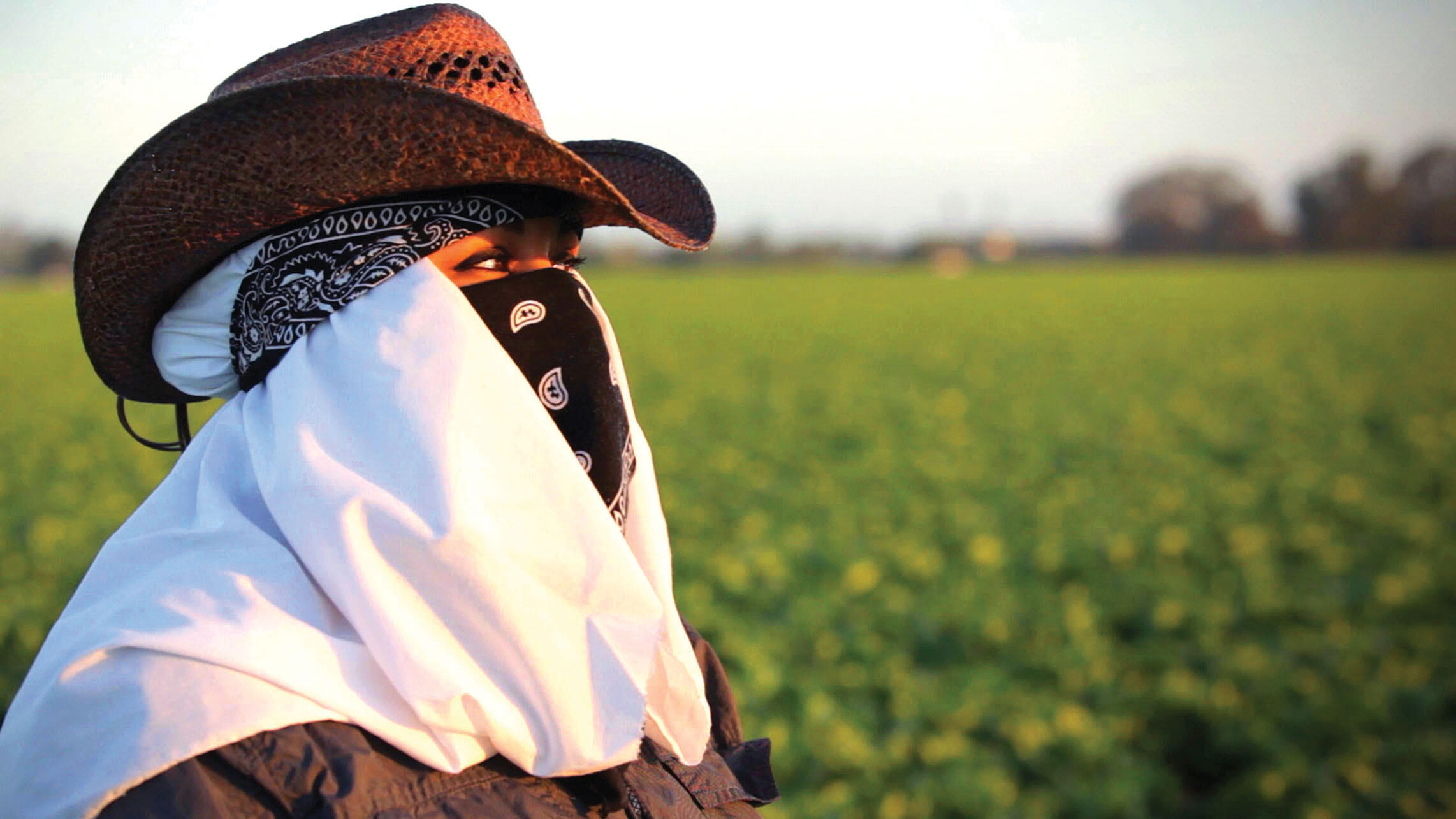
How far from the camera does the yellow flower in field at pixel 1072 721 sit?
15.9 feet

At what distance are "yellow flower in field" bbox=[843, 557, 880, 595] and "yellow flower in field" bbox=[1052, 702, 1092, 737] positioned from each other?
6.19 ft

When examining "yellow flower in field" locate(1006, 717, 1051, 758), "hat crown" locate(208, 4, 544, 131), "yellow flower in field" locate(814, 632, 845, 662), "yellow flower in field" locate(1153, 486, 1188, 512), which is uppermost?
"hat crown" locate(208, 4, 544, 131)

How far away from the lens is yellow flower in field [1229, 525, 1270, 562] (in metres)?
7.89

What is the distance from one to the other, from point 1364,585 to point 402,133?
23.7 feet

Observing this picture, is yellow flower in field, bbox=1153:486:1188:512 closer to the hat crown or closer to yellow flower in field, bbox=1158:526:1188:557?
yellow flower in field, bbox=1158:526:1188:557

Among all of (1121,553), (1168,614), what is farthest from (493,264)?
(1121,553)

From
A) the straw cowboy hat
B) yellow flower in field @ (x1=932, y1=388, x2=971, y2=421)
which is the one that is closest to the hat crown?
the straw cowboy hat

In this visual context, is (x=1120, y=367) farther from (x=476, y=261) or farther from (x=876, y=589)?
(x=476, y=261)

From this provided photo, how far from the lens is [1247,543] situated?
7977 mm

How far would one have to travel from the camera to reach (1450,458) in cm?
1173

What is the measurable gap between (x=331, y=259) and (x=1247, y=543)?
768 cm

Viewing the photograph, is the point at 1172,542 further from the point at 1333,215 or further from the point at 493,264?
the point at 1333,215

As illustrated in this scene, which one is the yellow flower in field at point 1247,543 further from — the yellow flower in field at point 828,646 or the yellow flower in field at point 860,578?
the yellow flower in field at point 828,646

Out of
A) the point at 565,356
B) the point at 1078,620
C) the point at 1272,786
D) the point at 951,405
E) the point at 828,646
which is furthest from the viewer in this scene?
the point at 951,405
